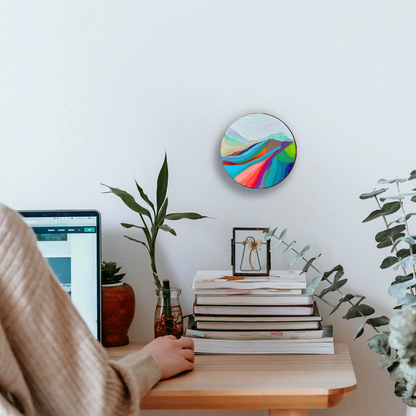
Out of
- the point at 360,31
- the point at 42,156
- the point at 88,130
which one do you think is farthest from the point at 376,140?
the point at 42,156

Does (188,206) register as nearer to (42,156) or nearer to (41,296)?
(42,156)

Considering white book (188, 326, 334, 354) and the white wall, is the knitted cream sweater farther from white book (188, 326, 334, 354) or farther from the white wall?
the white wall

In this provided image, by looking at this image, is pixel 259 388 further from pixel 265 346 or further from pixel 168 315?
pixel 168 315

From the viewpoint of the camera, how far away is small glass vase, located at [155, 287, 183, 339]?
41.5 inches

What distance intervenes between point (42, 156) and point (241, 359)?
716mm

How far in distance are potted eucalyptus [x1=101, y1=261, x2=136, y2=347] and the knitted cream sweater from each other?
0.45m

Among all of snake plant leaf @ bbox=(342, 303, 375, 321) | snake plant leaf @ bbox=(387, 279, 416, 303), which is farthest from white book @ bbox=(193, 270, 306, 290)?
snake plant leaf @ bbox=(387, 279, 416, 303)

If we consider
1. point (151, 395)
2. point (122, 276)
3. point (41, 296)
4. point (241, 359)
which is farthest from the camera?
point (122, 276)

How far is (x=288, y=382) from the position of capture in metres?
0.83

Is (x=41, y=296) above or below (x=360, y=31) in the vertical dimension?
below

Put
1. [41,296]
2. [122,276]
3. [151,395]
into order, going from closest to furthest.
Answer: [41,296], [151,395], [122,276]

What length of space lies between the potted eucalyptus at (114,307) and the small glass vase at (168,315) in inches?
3.1

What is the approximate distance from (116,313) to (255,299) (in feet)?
1.05

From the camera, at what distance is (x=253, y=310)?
102 cm
